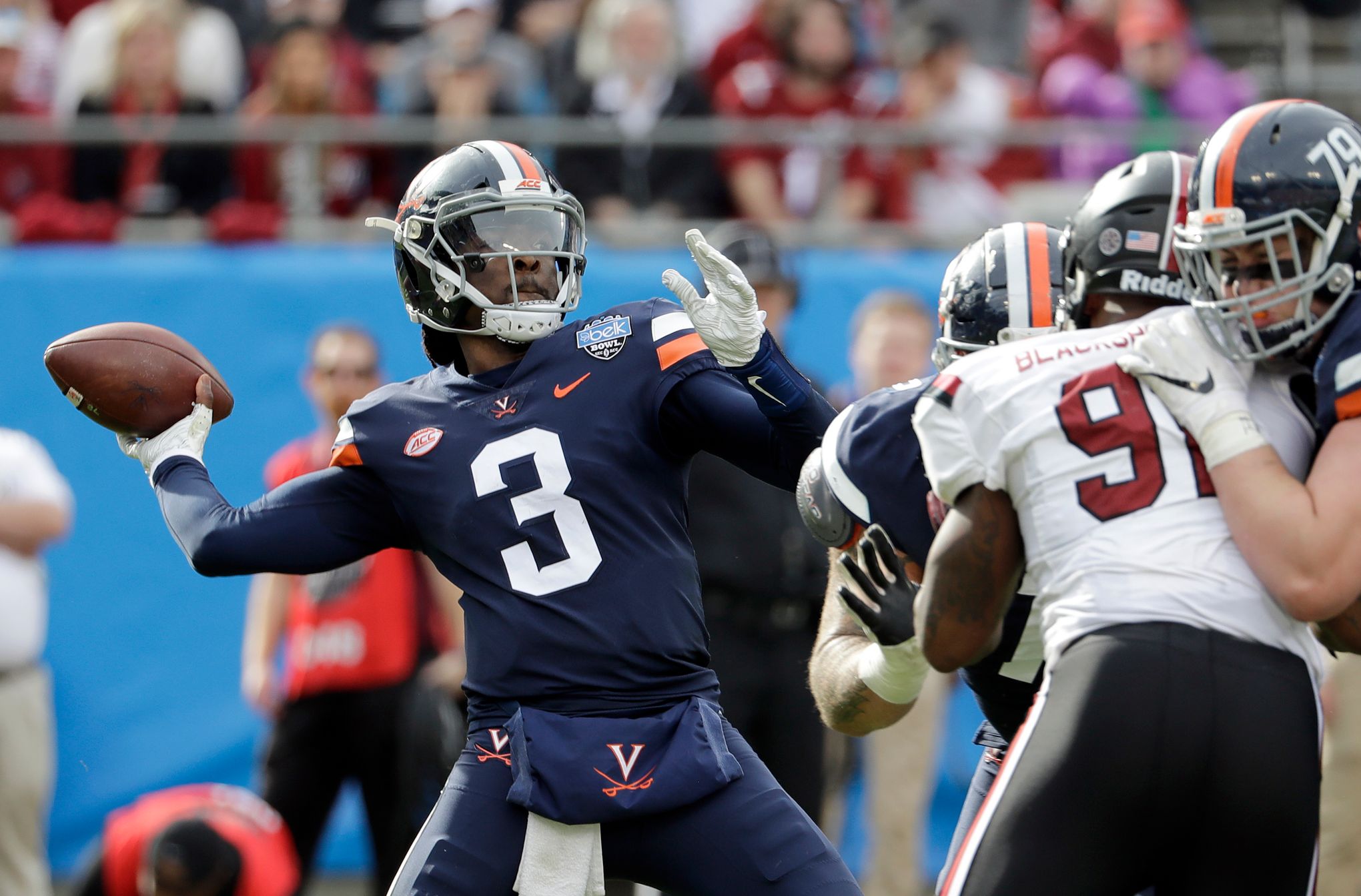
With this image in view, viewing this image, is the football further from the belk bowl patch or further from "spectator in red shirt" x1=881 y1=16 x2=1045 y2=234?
"spectator in red shirt" x1=881 y1=16 x2=1045 y2=234

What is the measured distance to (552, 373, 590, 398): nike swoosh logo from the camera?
3227 millimetres

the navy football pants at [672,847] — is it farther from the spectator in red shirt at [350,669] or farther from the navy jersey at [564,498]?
the spectator in red shirt at [350,669]

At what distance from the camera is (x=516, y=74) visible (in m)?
8.02

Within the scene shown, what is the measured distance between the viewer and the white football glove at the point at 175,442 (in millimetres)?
3551

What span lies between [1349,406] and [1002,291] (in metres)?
0.86

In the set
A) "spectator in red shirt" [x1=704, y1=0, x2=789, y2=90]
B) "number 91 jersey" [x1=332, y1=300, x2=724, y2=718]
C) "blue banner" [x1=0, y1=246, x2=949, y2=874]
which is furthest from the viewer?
"spectator in red shirt" [x1=704, y1=0, x2=789, y2=90]

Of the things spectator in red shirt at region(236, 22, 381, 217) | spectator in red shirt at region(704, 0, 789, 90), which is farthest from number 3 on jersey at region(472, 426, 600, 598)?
spectator in red shirt at region(704, 0, 789, 90)

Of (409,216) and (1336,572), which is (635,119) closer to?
(409,216)

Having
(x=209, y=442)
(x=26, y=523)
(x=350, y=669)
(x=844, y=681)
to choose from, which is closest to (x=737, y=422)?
(x=844, y=681)

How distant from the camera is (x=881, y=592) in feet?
9.77

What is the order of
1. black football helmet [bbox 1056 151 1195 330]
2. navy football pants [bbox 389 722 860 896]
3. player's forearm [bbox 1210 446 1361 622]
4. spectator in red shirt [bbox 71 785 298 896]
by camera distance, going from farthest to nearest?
spectator in red shirt [bbox 71 785 298 896] < navy football pants [bbox 389 722 860 896] < black football helmet [bbox 1056 151 1195 330] < player's forearm [bbox 1210 446 1361 622]

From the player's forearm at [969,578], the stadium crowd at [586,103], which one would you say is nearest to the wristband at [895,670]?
the player's forearm at [969,578]

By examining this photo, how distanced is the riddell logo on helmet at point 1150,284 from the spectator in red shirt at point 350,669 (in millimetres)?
3145

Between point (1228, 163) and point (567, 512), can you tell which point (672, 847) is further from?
point (1228, 163)
